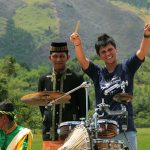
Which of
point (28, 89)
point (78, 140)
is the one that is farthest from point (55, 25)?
point (78, 140)

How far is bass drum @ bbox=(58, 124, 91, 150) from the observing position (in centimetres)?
541

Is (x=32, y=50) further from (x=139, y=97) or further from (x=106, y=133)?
(x=106, y=133)

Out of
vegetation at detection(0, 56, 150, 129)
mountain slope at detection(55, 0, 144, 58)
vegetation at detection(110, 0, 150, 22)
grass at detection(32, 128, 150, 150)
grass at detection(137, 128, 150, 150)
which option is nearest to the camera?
grass at detection(32, 128, 150, 150)

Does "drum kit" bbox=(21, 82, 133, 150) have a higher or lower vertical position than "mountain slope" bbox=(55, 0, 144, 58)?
lower

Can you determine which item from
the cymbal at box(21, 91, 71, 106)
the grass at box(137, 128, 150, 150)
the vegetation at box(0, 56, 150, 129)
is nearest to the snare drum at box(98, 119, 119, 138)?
the cymbal at box(21, 91, 71, 106)

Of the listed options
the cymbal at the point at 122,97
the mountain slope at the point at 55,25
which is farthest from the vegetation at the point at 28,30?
the cymbal at the point at 122,97

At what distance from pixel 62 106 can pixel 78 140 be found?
111 centimetres

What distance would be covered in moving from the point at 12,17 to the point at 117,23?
35.3 metres

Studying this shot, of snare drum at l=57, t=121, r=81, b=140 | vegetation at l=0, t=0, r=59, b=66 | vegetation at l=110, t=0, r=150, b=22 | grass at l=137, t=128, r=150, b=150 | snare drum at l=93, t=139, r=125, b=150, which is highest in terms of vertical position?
vegetation at l=110, t=0, r=150, b=22

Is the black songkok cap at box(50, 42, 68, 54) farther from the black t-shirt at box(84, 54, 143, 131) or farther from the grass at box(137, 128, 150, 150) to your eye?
the grass at box(137, 128, 150, 150)

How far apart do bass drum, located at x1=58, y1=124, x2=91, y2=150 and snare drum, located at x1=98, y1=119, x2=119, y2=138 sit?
0.15 metres

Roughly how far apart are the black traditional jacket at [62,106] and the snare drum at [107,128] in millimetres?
1081

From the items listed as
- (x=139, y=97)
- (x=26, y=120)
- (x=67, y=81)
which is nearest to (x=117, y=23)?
(x=139, y=97)

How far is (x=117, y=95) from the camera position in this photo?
550 cm
